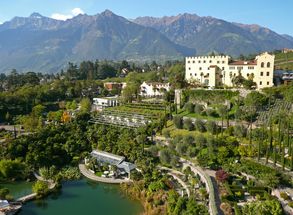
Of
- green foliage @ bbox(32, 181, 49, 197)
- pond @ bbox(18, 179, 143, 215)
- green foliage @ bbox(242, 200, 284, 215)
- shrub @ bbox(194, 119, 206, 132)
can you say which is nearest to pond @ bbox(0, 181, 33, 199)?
green foliage @ bbox(32, 181, 49, 197)

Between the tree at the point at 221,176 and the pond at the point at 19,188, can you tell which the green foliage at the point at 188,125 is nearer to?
the tree at the point at 221,176

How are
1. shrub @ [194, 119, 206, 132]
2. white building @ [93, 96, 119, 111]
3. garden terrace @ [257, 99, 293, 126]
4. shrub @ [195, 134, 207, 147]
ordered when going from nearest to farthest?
shrub @ [195, 134, 207, 147], garden terrace @ [257, 99, 293, 126], shrub @ [194, 119, 206, 132], white building @ [93, 96, 119, 111]

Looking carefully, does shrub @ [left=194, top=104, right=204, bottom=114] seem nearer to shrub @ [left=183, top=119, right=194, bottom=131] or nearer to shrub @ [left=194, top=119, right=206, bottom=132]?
shrub @ [left=183, top=119, right=194, bottom=131]

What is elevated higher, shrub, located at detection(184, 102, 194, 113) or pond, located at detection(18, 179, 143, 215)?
shrub, located at detection(184, 102, 194, 113)

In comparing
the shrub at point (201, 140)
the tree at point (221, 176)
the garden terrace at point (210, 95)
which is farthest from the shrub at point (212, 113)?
the tree at point (221, 176)

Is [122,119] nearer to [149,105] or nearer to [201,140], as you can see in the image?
[149,105]

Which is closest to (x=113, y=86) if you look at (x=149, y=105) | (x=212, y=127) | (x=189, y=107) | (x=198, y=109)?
(x=149, y=105)
